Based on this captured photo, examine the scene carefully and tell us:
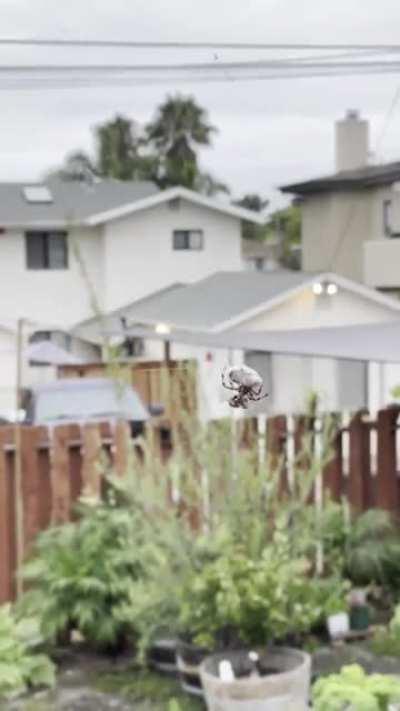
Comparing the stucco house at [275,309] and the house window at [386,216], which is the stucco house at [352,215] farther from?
the stucco house at [275,309]

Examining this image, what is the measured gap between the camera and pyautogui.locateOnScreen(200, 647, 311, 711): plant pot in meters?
3.98

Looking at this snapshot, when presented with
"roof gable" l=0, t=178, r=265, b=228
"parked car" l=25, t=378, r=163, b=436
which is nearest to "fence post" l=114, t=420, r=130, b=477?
"parked car" l=25, t=378, r=163, b=436

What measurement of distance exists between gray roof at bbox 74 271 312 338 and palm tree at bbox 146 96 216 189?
15.1 metres

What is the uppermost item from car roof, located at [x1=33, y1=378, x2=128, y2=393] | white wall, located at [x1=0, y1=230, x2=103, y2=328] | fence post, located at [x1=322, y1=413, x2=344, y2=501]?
white wall, located at [x1=0, y1=230, x2=103, y2=328]

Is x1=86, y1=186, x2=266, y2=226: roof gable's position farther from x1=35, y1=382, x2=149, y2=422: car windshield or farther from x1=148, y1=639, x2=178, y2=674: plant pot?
x1=148, y1=639, x2=178, y2=674: plant pot

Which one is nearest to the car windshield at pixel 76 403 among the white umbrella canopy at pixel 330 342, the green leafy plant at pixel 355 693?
the white umbrella canopy at pixel 330 342

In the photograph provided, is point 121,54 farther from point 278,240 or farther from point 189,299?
point 278,240

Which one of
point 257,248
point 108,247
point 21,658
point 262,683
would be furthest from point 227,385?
point 257,248

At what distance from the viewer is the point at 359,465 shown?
5.74 m

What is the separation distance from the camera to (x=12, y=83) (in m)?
9.73

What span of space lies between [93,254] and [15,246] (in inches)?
64.0

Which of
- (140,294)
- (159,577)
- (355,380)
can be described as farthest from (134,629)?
(140,294)

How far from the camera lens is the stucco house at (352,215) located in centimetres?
→ 1911

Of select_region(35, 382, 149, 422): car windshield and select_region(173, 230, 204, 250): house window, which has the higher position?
select_region(173, 230, 204, 250): house window
